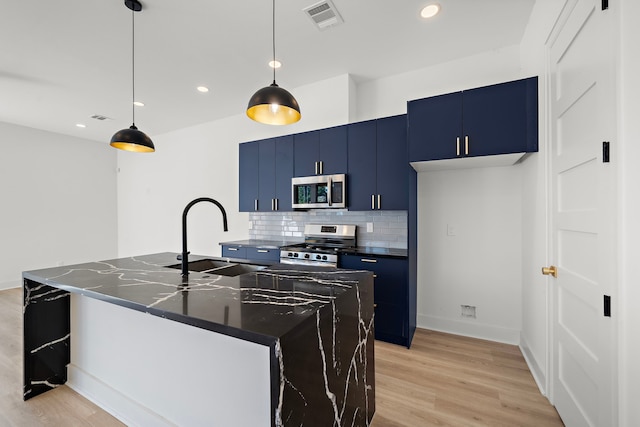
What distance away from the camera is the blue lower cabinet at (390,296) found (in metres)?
2.68

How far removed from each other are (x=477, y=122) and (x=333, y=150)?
60.6 inches

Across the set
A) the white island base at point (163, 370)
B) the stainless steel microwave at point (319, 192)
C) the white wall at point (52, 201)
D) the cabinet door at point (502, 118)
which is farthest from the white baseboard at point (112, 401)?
the white wall at point (52, 201)

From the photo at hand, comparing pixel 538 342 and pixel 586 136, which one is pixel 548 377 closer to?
pixel 538 342

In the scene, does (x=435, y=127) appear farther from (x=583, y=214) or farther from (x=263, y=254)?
(x=263, y=254)

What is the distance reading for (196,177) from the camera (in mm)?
5129

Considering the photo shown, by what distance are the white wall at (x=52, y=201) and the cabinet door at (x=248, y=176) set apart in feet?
14.2

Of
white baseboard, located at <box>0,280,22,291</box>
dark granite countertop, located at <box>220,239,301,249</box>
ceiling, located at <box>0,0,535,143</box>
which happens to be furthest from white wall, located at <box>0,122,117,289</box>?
dark granite countertop, located at <box>220,239,301,249</box>

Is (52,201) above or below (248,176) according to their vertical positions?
below

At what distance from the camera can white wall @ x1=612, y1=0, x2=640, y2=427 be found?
3.53 feet

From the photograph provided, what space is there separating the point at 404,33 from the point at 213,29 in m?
1.79

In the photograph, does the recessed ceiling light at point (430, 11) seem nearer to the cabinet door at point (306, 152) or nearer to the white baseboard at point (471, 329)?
the cabinet door at point (306, 152)

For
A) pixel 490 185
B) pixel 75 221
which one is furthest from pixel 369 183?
pixel 75 221

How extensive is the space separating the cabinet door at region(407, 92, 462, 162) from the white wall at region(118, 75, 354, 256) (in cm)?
99

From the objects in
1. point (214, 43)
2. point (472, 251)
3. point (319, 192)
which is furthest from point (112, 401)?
point (472, 251)
